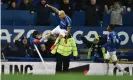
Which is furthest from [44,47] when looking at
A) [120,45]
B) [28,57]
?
[120,45]

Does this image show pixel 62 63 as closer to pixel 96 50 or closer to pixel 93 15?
pixel 96 50

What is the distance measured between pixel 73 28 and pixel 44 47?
150 cm

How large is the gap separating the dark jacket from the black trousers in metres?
2.48

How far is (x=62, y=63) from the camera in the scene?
48.4 ft

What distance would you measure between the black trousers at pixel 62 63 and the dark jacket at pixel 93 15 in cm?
248

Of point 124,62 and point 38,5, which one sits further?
point 38,5

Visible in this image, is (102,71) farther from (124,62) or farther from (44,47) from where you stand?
(44,47)

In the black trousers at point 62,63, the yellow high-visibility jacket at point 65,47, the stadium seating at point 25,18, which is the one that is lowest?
the black trousers at point 62,63

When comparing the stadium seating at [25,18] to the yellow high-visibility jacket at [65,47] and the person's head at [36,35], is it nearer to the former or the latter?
the person's head at [36,35]

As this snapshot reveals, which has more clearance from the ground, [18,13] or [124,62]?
[18,13]

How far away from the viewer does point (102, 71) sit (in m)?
15.2

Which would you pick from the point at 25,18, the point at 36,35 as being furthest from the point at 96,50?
the point at 25,18

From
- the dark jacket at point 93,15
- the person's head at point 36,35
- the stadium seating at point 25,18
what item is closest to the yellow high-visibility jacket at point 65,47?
the person's head at point 36,35

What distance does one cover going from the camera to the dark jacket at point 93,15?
16.6 m
